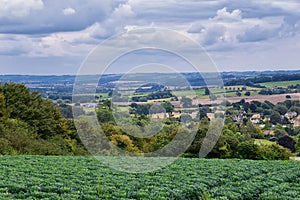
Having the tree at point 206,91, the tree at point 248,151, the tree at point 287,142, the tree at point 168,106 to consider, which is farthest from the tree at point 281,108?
the tree at point 206,91

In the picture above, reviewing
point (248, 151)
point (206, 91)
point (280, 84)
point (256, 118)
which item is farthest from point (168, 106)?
point (280, 84)

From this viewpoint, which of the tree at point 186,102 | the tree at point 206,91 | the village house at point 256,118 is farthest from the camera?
the village house at point 256,118

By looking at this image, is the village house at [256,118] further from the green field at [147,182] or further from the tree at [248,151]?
the green field at [147,182]

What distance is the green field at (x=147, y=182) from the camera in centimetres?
1555

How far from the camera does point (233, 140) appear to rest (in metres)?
53.9

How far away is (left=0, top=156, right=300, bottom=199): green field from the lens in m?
15.5

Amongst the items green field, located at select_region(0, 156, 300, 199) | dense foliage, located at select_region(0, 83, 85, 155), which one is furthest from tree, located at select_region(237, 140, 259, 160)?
green field, located at select_region(0, 156, 300, 199)

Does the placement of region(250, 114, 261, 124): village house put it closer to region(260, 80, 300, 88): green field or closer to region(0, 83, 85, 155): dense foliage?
region(260, 80, 300, 88): green field

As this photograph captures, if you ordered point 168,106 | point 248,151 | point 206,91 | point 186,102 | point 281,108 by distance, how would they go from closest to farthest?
point 206,91 → point 186,102 → point 168,106 → point 248,151 → point 281,108

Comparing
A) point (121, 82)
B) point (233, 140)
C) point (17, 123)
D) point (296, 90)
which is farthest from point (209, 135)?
point (296, 90)

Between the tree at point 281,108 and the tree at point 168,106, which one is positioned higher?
the tree at point 168,106

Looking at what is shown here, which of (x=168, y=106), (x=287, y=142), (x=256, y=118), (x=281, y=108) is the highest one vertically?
(x=168, y=106)

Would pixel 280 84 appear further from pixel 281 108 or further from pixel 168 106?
pixel 168 106

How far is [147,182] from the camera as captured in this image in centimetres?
1842
